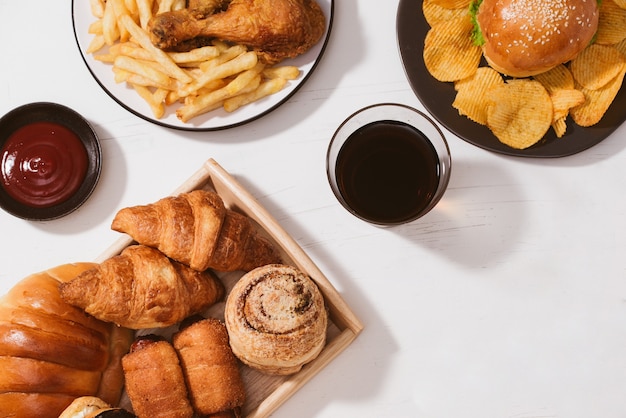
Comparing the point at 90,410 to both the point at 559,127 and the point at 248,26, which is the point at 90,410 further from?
the point at 559,127

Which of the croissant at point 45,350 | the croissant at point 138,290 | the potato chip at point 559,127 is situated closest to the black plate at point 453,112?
the potato chip at point 559,127

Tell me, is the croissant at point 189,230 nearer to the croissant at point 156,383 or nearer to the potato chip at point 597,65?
the croissant at point 156,383

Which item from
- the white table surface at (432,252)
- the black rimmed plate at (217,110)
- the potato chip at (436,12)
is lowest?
the white table surface at (432,252)

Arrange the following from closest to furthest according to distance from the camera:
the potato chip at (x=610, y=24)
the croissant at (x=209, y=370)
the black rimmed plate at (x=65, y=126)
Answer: the croissant at (x=209, y=370)
the potato chip at (x=610, y=24)
the black rimmed plate at (x=65, y=126)

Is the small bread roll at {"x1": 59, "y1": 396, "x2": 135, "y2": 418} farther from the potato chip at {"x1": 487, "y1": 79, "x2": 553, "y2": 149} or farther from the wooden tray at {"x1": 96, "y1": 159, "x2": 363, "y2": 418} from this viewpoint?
the potato chip at {"x1": 487, "y1": 79, "x2": 553, "y2": 149}

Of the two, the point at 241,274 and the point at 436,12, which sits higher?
the point at 436,12

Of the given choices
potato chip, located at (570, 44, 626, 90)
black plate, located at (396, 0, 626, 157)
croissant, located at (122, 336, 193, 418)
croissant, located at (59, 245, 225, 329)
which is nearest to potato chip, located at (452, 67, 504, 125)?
black plate, located at (396, 0, 626, 157)

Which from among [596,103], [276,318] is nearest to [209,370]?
[276,318]
